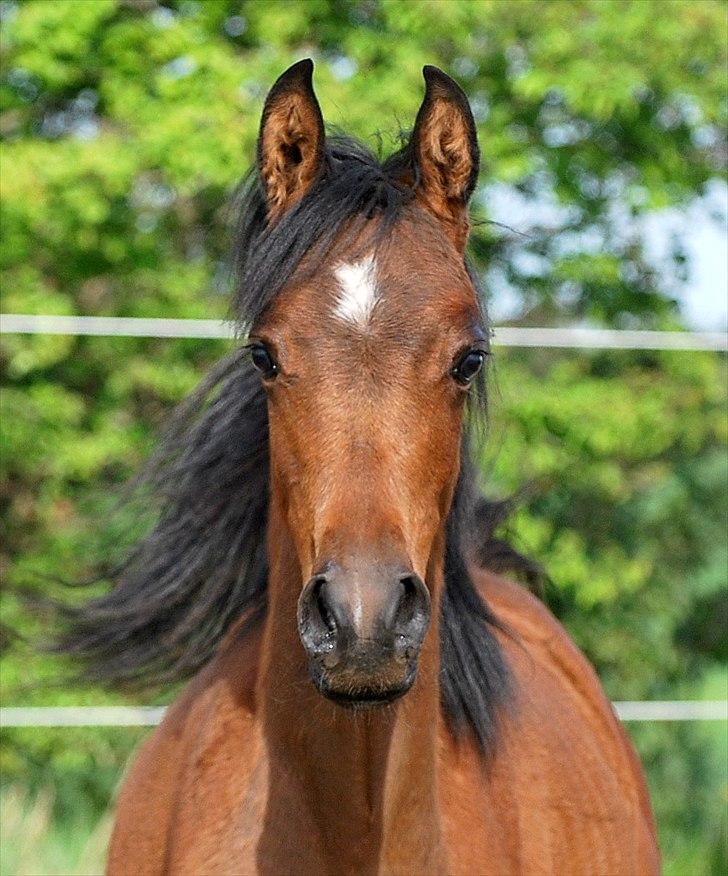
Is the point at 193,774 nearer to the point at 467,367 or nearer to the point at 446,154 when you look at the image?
the point at 467,367

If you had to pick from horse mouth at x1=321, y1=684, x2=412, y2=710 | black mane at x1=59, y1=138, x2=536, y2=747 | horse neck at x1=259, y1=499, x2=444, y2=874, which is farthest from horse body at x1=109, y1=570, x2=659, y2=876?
horse mouth at x1=321, y1=684, x2=412, y2=710

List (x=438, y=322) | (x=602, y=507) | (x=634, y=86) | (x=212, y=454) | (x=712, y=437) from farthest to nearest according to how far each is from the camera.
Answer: (x=712, y=437) → (x=602, y=507) → (x=634, y=86) → (x=212, y=454) → (x=438, y=322)

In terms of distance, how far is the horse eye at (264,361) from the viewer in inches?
76.2

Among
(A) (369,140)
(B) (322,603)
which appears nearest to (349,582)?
(B) (322,603)

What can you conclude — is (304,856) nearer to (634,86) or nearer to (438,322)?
(438,322)

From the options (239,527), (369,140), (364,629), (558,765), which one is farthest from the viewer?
(369,140)

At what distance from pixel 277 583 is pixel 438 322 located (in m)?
0.49

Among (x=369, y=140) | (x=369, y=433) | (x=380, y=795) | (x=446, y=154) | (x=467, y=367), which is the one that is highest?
(x=369, y=140)

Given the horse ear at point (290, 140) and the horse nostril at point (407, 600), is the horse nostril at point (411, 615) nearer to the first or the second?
the horse nostril at point (407, 600)

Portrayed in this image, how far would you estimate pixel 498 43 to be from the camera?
22.1 ft

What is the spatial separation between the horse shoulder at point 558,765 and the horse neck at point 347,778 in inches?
11.5

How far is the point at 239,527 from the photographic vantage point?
264cm

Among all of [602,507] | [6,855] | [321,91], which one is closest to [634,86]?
[321,91]

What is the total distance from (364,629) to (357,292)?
49cm
